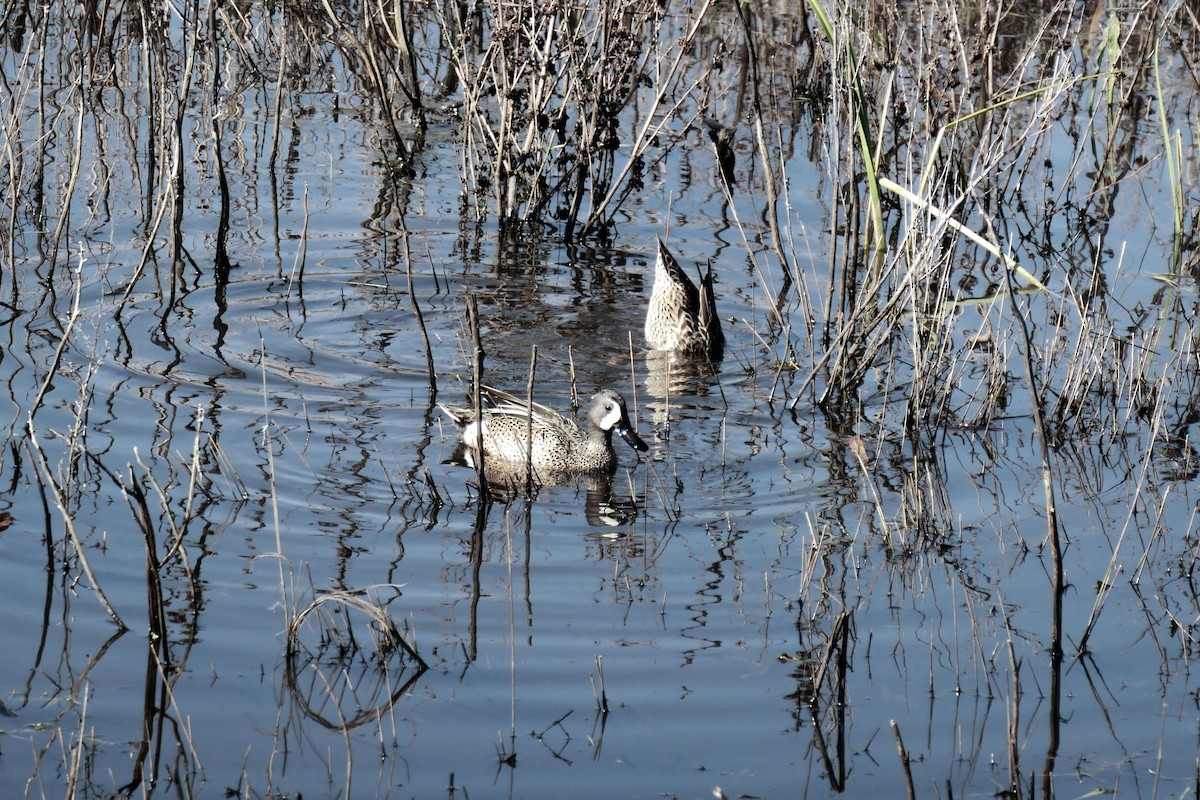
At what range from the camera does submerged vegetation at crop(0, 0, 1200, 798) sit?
17.3 ft

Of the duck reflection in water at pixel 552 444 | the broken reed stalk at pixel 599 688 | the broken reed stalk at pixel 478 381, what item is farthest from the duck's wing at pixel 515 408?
the broken reed stalk at pixel 599 688

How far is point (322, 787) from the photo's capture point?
14.1 feet

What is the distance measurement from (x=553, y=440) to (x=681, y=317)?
1.99 m

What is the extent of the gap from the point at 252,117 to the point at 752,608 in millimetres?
8242

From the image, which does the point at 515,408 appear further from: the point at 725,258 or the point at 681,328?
the point at 725,258

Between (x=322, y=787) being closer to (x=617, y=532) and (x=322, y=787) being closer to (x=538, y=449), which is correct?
(x=617, y=532)

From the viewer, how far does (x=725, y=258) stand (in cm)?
1045

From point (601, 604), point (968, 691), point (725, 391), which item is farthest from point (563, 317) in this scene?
point (968, 691)

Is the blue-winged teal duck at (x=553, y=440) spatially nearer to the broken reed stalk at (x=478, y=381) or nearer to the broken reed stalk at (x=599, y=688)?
the broken reed stalk at (x=478, y=381)

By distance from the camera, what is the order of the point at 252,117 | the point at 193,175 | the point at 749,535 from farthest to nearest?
1. the point at 252,117
2. the point at 193,175
3. the point at 749,535

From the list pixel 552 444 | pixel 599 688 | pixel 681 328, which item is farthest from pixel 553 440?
pixel 599 688

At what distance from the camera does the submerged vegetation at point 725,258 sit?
5285 mm

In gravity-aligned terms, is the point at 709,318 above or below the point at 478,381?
below

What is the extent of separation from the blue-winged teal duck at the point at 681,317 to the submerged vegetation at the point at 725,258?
0.29m
